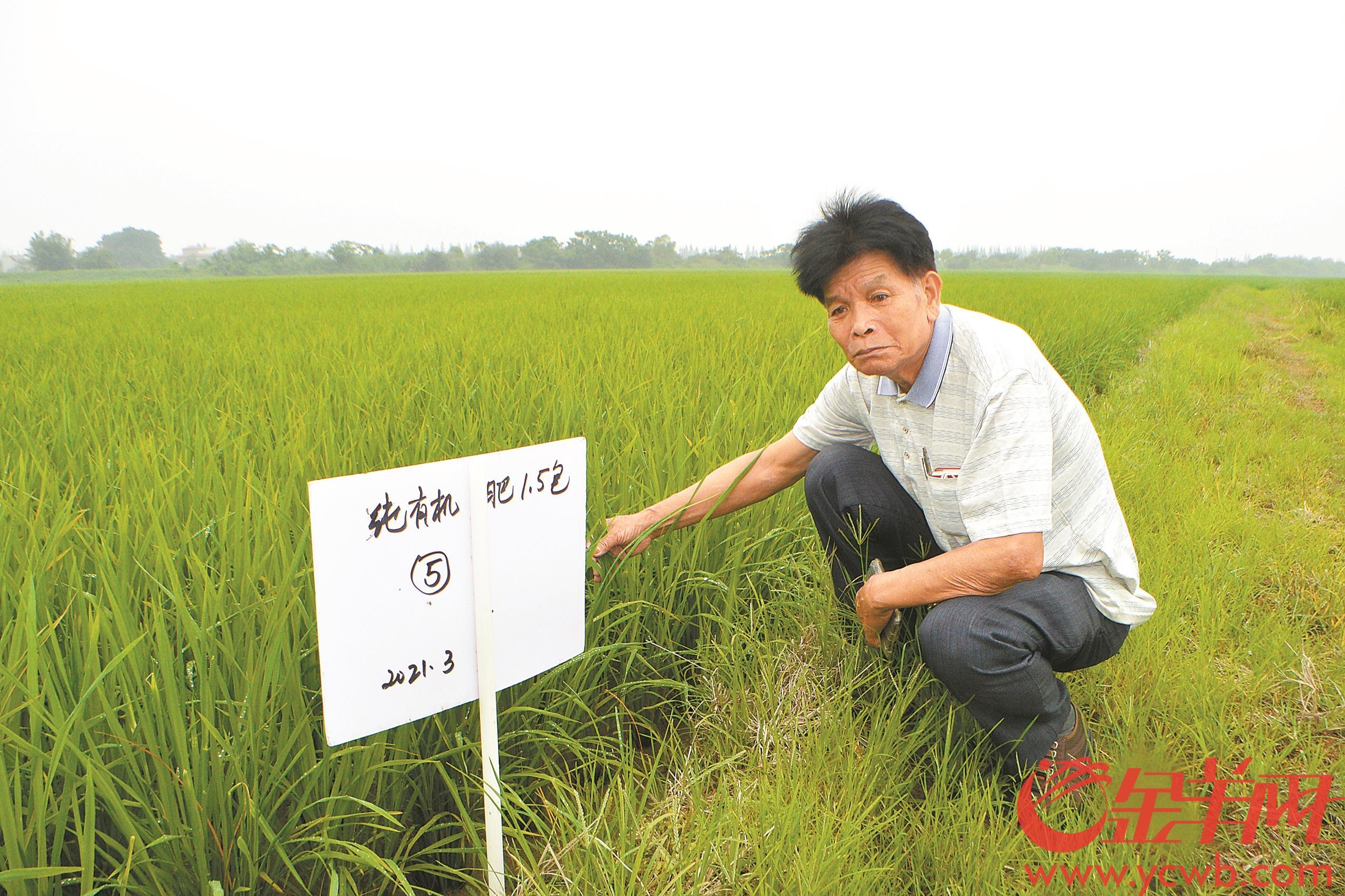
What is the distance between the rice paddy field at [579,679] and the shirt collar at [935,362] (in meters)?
0.54

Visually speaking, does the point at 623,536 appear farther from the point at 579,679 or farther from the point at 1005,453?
the point at 1005,453

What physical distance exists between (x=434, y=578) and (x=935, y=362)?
936mm

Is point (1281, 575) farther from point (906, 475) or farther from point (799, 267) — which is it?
point (799, 267)

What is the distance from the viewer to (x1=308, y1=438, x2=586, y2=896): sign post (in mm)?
792

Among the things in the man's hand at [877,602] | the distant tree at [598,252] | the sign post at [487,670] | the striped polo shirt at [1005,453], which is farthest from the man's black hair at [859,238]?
the distant tree at [598,252]

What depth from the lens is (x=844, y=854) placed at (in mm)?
973

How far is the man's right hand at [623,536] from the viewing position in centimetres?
138

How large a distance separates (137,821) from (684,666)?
971mm

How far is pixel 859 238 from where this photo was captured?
4.16 ft

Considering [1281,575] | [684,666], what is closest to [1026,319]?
[1281,575]

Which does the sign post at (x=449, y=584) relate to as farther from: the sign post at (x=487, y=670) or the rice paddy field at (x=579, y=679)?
the rice paddy field at (x=579, y=679)

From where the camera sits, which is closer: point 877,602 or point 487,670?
point 487,670

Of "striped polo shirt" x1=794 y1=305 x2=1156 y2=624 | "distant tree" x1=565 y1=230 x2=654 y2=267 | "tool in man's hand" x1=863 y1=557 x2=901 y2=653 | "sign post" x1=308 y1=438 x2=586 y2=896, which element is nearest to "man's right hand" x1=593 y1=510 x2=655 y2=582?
"sign post" x1=308 y1=438 x2=586 y2=896

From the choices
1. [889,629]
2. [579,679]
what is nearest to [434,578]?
[579,679]
